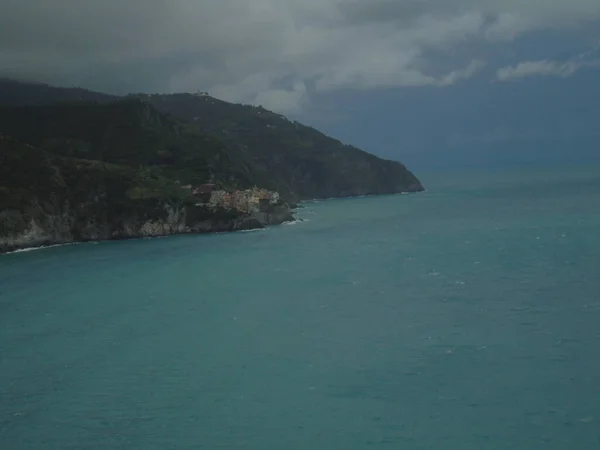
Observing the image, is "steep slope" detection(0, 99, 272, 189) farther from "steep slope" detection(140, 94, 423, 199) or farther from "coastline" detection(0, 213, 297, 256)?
"steep slope" detection(140, 94, 423, 199)

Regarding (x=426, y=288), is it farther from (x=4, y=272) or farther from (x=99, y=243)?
(x=99, y=243)

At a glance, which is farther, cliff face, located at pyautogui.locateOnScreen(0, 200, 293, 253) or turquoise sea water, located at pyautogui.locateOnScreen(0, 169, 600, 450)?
cliff face, located at pyautogui.locateOnScreen(0, 200, 293, 253)

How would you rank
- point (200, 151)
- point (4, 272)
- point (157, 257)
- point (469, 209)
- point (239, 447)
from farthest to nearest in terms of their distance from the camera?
point (200, 151), point (469, 209), point (157, 257), point (4, 272), point (239, 447)

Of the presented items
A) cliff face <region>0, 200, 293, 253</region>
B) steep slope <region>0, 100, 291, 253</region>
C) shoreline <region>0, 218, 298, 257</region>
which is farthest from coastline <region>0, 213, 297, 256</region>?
steep slope <region>0, 100, 291, 253</region>

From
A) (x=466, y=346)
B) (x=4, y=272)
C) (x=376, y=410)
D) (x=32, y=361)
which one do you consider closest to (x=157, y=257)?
(x=4, y=272)

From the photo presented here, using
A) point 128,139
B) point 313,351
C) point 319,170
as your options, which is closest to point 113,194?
point 128,139

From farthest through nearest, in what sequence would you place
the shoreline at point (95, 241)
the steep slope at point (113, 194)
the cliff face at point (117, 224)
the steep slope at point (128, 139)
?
the steep slope at point (128, 139) → the steep slope at point (113, 194) → the cliff face at point (117, 224) → the shoreline at point (95, 241)

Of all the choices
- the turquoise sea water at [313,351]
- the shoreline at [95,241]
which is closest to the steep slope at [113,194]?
the shoreline at [95,241]

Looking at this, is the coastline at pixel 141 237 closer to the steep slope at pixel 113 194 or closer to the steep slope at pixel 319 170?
the steep slope at pixel 113 194

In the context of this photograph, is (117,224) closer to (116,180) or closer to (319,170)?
(116,180)
